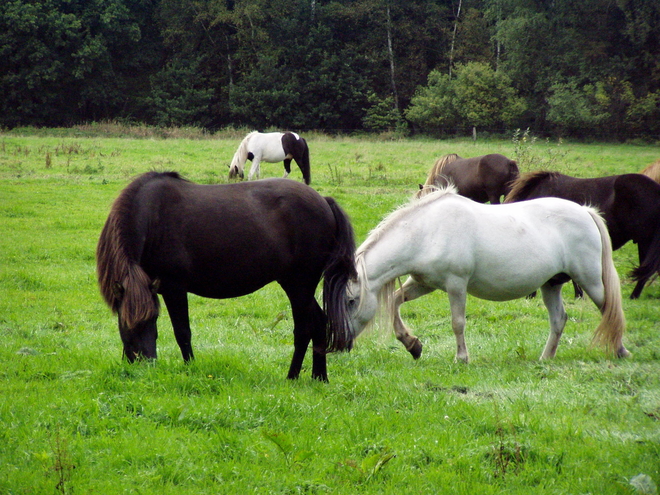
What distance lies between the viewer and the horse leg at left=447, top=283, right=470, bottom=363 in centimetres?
591

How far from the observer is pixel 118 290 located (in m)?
4.62

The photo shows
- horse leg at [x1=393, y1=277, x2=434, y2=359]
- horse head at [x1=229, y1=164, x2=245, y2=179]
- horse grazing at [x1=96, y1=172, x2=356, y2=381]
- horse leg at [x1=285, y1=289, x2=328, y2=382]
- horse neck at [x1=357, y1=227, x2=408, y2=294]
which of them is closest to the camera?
horse grazing at [x1=96, y1=172, x2=356, y2=381]

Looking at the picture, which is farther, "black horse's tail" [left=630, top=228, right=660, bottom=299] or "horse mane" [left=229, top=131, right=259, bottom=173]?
"horse mane" [left=229, top=131, right=259, bottom=173]

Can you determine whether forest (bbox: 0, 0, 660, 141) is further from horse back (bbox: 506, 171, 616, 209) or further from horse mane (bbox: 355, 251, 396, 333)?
horse mane (bbox: 355, 251, 396, 333)

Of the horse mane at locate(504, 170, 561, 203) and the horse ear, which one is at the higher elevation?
the horse mane at locate(504, 170, 561, 203)

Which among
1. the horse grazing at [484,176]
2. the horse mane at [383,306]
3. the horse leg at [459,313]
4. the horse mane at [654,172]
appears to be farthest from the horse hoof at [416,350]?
the horse mane at [654,172]

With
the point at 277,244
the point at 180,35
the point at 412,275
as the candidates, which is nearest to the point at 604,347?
the point at 412,275

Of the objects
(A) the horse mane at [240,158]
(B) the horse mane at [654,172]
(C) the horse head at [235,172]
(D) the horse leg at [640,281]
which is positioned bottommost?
(D) the horse leg at [640,281]

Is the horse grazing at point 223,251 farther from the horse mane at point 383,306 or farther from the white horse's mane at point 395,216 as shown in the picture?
the white horse's mane at point 395,216

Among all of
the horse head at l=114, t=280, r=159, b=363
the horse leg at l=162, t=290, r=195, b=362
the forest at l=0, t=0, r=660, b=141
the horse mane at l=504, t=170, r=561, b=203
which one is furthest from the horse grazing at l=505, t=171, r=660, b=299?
the forest at l=0, t=0, r=660, b=141

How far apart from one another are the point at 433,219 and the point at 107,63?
4544cm

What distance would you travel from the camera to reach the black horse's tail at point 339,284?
17.1ft

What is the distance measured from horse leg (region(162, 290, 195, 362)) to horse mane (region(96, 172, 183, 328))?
0.22 m

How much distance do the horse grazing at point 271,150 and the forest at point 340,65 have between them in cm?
2441
